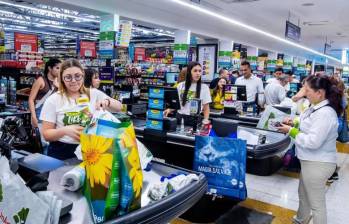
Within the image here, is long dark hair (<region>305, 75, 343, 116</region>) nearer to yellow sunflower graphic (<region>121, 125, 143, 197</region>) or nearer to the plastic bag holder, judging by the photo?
the plastic bag holder

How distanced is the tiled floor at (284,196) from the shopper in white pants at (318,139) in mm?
714

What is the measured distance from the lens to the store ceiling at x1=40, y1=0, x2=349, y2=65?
8648 mm

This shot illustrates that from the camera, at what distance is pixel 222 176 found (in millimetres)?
2518

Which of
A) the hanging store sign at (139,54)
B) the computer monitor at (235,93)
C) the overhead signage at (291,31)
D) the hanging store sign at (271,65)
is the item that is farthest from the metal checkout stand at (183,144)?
the hanging store sign at (271,65)

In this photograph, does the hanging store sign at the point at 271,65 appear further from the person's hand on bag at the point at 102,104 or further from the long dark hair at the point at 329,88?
the person's hand on bag at the point at 102,104

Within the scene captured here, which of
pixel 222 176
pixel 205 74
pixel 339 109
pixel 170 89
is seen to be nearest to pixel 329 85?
pixel 339 109

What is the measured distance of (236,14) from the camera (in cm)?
1052

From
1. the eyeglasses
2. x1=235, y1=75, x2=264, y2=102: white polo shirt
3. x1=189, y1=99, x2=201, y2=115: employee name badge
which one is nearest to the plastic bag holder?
x1=189, y1=99, x2=201, y2=115: employee name badge

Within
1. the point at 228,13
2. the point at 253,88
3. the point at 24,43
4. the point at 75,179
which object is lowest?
the point at 75,179

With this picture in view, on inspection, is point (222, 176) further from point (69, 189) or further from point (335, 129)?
point (69, 189)

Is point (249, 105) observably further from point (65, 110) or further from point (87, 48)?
point (87, 48)

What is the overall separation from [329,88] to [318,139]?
1.52 ft

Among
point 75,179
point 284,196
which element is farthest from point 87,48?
point 75,179

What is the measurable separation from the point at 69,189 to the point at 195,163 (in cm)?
122
